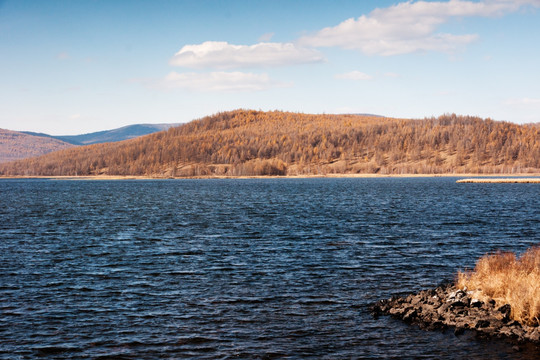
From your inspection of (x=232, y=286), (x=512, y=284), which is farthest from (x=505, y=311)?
(x=232, y=286)

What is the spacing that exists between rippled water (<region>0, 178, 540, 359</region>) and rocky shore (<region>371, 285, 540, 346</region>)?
0.63 meters

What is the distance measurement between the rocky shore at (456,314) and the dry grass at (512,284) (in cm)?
35

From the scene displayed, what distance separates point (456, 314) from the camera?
19312 millimetres

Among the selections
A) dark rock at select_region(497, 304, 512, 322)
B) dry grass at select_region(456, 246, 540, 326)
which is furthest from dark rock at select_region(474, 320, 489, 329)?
dry grass at select_region(456, 246, 540, 326)

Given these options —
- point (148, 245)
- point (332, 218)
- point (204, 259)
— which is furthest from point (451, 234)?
point (148, 245)

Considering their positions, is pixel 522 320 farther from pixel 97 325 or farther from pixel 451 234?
pixel 451 234

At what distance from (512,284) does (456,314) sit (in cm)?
261

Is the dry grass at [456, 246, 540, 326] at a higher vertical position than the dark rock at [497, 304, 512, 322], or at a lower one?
higher

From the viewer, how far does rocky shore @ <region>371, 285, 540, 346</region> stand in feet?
57.9

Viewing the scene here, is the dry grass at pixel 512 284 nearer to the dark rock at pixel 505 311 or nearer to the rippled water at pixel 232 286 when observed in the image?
the dark rock at pixel 505 311

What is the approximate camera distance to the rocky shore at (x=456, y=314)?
17.7 m

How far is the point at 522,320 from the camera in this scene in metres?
18.0

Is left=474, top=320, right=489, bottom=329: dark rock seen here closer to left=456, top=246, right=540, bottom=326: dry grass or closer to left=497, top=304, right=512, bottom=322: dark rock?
left=497, top=304, right=512, bottom=322: dark rock

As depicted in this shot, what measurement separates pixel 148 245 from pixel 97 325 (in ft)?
63.4
